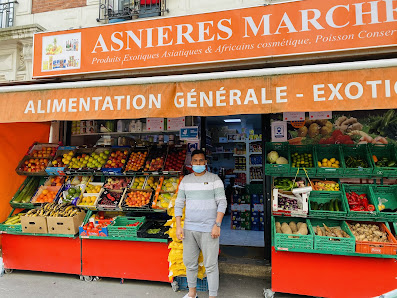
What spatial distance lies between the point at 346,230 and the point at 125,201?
3.70m

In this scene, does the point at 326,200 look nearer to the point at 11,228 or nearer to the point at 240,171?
the point at 240,171

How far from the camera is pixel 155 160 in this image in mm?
5609

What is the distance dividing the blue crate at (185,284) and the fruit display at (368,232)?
240 cm

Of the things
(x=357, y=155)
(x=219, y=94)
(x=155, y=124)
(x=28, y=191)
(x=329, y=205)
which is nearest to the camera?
(x=219, y=94)

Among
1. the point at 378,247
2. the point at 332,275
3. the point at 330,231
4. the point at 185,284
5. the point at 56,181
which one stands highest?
the point at 56,181

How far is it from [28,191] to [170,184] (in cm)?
317

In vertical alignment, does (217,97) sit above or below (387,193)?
above

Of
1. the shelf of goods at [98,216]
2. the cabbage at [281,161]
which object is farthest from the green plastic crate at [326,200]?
the shelf of goods at [98,216]

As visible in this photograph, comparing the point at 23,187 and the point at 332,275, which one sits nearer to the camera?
the point at 332,275

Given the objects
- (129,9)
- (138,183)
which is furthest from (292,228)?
(129,9)

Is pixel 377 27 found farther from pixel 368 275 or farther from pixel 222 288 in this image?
pixel 222 288

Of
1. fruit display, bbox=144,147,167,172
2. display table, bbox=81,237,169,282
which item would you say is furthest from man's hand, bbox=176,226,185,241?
fruit display, bbox=144,147,167,172

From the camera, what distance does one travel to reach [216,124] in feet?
37.5

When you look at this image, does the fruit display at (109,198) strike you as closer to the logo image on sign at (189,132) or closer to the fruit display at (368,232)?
the logo image on sign at (189,132)
